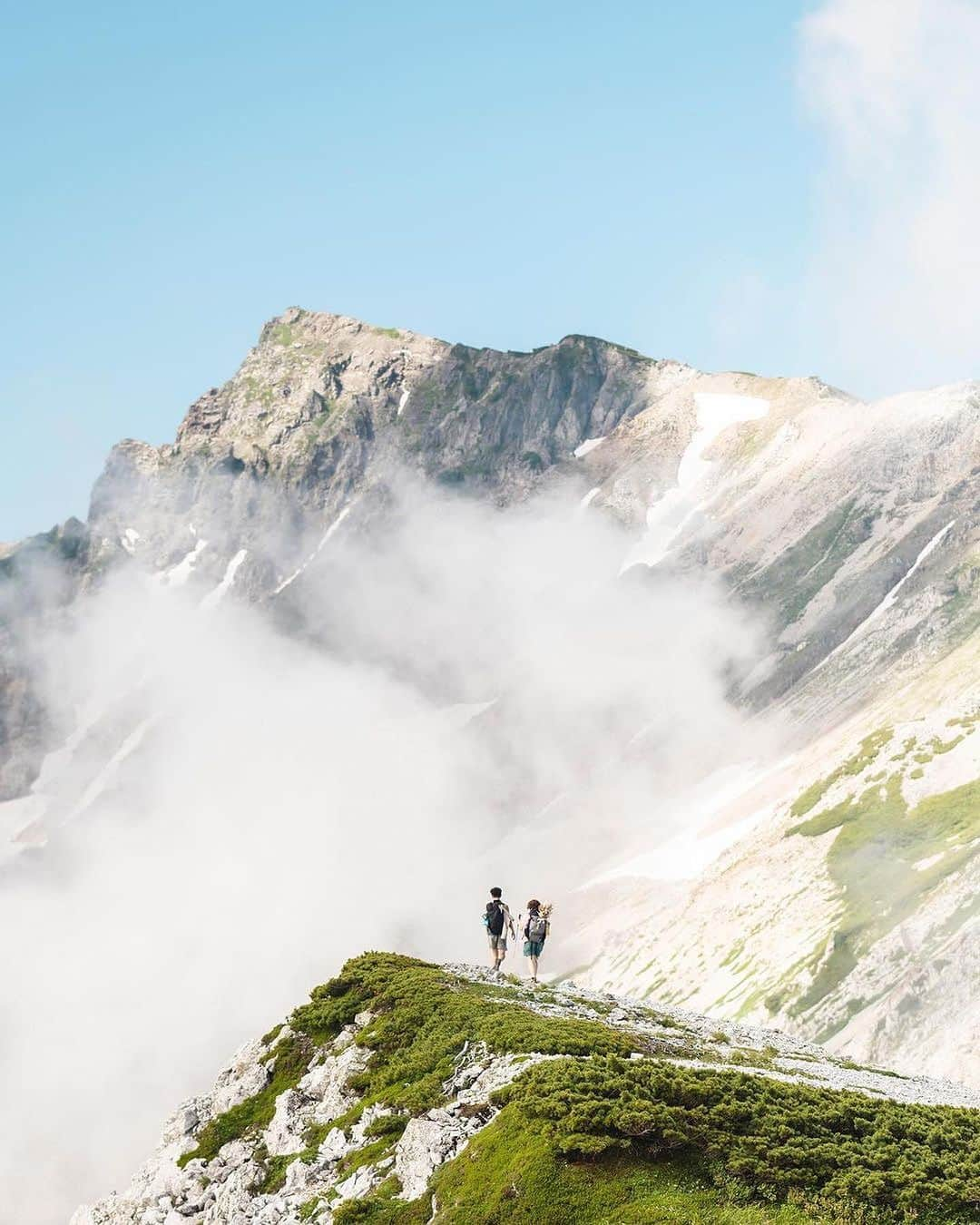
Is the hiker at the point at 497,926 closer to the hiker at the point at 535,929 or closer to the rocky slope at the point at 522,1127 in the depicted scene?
the hiker at the point at 535,929

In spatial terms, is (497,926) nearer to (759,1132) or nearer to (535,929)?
(535,929)

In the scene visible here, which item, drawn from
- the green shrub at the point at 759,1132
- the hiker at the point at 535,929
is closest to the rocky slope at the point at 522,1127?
the green shrub at the point at 759,1132

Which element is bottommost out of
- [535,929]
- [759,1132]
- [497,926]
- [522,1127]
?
[759,1132]

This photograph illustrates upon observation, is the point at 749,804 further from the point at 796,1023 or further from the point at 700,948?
the point at 796,1023

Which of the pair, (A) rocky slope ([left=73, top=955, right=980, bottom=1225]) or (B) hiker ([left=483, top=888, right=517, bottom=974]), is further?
(B) hiker ([left=483, top=888, right=517, bottom=974])

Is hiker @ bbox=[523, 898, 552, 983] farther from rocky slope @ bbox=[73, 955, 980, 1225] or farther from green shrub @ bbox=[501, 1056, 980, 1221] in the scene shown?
green shrub @ bbox=[501, 1056, 980, 1221]

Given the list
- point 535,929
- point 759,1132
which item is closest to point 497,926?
point 535,929

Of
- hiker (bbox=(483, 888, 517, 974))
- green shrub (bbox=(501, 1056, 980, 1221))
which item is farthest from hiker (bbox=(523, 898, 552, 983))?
green shrub (bbox=(501, 1056, 980, 1221))

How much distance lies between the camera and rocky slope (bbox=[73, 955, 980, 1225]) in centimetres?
2253

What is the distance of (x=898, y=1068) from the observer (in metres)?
74.1

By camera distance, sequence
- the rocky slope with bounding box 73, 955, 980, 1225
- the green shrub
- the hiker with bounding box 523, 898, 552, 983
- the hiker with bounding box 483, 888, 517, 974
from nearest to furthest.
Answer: the rocky slope with bounding box 73, 955, 980, 1225 → the green shrub → the hiker with bounding box 523, 898, 552, 983 → the hiker with bounding box 483, 888, 517, 974

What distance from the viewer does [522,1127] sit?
2384cm

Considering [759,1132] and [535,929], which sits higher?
[535,929]

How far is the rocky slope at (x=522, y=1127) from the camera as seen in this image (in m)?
22.5
